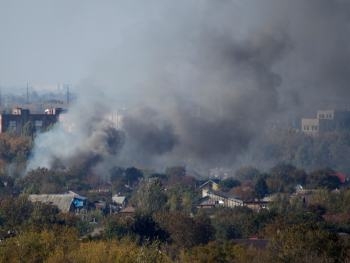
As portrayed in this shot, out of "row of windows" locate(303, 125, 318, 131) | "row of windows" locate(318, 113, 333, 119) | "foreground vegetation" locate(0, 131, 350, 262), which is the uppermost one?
"row of windows" locate(318, 113, 333, 119)

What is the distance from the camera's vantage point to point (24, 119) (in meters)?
44.7

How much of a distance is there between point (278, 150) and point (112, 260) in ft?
85.9

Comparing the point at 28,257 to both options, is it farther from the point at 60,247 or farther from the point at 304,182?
the point at 304,182

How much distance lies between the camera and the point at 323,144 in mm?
40750

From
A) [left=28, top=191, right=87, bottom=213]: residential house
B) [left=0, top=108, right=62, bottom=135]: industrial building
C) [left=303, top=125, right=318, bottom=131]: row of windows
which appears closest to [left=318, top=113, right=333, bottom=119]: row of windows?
[left=303, top=125, right=318, bottom=131]: row of windows

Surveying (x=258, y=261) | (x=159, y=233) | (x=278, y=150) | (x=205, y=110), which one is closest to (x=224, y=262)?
(x=258, y=261)

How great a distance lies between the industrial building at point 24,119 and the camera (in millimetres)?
43656

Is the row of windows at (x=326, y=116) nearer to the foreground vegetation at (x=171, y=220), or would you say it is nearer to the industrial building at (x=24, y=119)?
the industrial building at (x=24, y=119)


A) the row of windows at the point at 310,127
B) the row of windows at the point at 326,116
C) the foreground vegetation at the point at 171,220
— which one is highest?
the row of windows at the point at 326,116

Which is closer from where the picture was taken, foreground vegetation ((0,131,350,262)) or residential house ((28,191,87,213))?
foreground vegetation ((0,131,350,262))

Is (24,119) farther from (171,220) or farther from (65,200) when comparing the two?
(171,220)

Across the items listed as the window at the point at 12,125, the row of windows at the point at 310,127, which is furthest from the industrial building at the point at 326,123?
the window at the point at 12,125

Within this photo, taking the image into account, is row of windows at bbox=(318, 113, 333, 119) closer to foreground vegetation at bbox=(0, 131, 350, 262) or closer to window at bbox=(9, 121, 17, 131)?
foreground vegetation at bbox=(0, 131, 350, 262)

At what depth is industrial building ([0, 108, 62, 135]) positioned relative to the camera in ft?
143
